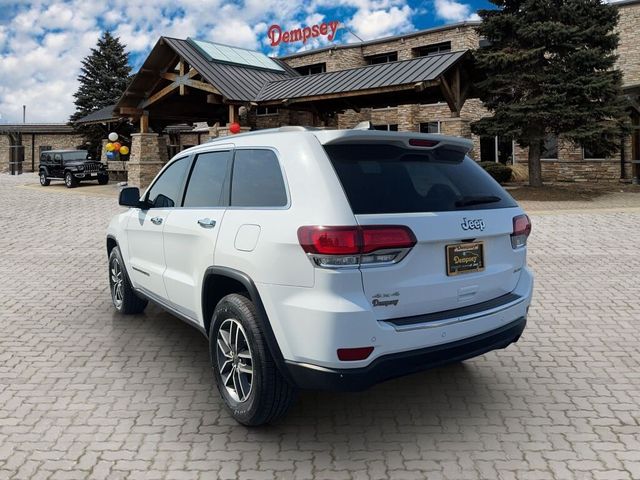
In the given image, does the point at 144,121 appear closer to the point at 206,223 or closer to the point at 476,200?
the point at 206,223

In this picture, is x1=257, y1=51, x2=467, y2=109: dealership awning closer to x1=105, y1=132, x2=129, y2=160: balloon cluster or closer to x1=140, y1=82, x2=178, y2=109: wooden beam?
x1=140, y1=82, x2=178, y2=109: wooden beam

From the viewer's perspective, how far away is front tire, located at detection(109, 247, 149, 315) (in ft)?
19.7

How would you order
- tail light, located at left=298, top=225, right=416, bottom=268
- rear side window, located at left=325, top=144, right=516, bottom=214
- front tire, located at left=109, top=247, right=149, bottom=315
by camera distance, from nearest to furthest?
1. tail light, located at left=298, top=225, right=416, bottom=268
2. rear side window, located at left=325, top=144, right=516, bottom=214
3. front tire, located at left=109, top=247, right=149, bottom=315

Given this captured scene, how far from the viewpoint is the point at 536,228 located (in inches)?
513

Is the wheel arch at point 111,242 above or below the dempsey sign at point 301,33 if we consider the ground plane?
below

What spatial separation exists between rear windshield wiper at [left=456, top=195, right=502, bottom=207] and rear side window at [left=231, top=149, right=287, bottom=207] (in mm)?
1087

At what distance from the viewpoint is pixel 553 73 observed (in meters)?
19.5

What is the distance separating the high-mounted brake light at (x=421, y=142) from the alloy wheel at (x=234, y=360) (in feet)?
5.05

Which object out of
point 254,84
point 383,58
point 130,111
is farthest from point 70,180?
point 383,58

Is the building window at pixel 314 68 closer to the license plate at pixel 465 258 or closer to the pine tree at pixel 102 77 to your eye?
the pine tree at pixel 102 77

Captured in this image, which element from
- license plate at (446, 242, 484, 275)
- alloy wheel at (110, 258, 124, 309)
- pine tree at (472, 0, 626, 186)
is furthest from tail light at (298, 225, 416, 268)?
pine tree at (472, 0, 626, 186)

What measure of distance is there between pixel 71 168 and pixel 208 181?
27.7 metres

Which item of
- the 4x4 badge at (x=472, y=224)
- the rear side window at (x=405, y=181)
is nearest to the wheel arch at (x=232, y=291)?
the rear side window at (x=405, y=181)

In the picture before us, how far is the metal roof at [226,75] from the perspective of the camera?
73.3 ft
